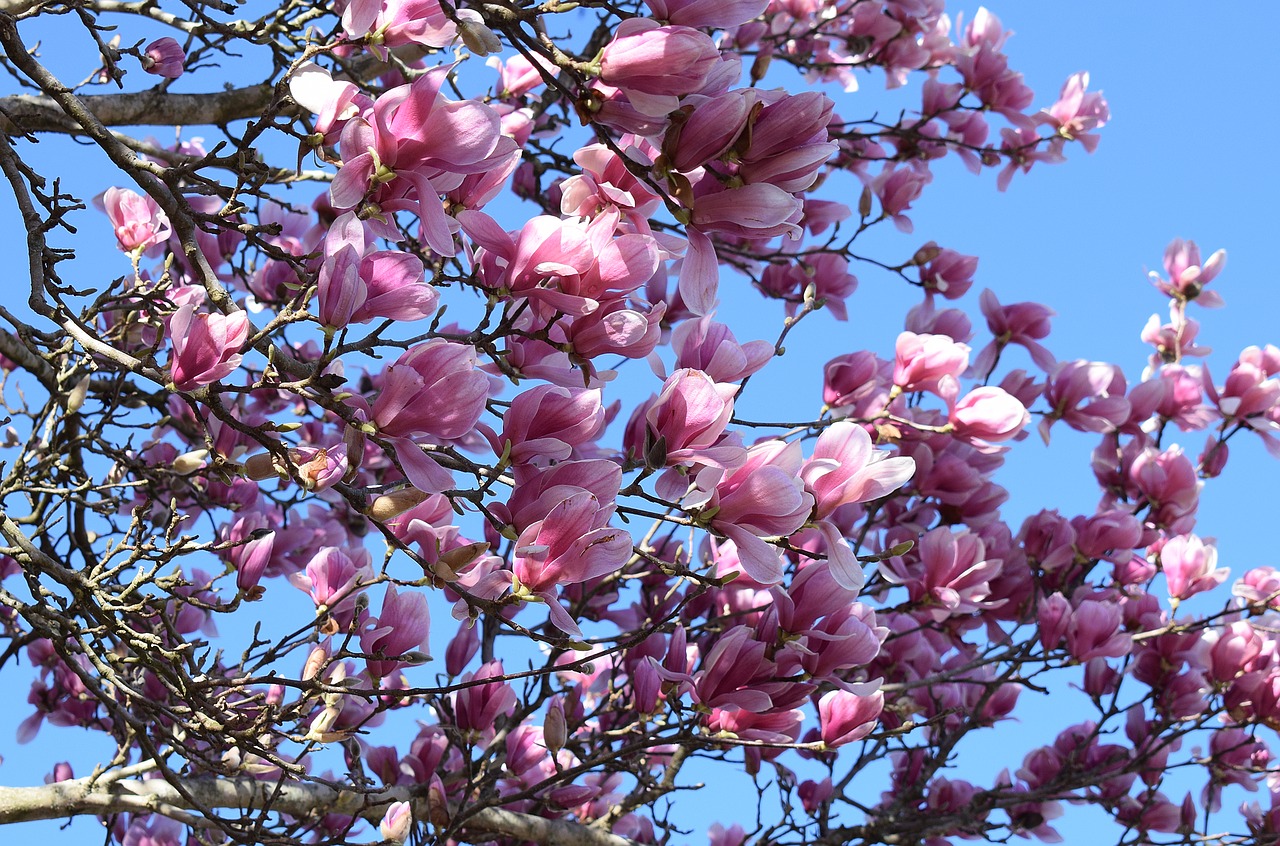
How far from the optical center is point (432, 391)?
1.46m

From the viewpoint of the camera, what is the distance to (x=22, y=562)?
195 cm

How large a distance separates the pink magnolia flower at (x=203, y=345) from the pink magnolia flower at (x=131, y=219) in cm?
106

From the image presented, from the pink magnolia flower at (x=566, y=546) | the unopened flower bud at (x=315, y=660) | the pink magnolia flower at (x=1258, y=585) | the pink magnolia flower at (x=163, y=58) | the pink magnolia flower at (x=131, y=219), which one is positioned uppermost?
the pink magnolia flower at (x=163, y=58)

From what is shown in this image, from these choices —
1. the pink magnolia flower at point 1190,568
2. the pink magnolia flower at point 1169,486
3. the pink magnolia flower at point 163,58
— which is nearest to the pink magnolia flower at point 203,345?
the pink magnolia flower at point 163,58

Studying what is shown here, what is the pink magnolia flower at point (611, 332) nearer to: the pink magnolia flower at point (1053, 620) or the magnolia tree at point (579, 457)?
the magnolia tree at point (579, 457)

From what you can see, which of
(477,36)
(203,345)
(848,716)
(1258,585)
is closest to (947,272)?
(1258,585)

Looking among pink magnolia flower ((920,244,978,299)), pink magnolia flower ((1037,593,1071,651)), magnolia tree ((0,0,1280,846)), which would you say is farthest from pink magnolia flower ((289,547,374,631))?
pink magnolia flower ((920,244,978,299))

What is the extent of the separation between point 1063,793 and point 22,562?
2995mm

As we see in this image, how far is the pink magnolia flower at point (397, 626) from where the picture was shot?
201cm

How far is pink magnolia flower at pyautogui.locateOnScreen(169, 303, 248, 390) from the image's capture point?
1.51m

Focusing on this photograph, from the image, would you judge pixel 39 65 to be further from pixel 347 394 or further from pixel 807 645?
pixel 807 645

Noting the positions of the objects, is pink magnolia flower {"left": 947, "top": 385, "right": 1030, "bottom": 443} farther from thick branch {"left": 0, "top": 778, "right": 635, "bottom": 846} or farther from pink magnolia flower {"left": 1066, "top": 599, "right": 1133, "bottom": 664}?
thick branch {"left": 0, "top": 778, "right": 635, "bottom": 846}

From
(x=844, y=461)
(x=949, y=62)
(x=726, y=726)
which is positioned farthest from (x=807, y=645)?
(x=949, y=62)

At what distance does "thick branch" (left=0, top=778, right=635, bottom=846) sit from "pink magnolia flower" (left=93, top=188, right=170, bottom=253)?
1.16 metres
